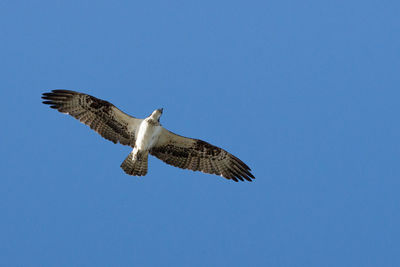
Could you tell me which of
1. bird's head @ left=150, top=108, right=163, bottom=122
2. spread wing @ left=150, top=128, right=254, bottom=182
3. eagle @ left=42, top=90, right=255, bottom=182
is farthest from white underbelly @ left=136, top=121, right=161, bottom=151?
spread wing @ left=150, top=128, right=254, bottom=182

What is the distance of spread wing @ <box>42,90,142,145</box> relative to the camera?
47.7 ft

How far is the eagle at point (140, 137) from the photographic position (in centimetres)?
1441

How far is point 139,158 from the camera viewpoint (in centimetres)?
1450

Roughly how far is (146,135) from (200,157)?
1.60 m

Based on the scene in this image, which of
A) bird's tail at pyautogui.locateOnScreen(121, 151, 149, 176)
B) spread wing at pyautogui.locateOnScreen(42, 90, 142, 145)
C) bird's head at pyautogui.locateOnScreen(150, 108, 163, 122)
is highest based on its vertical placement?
bird's head at pyautogui.locateOnScreen(150, 108, 163, 122)

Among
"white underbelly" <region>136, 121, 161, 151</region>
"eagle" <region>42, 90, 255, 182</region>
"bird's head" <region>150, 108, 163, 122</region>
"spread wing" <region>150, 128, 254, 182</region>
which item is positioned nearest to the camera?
"bird's head" <region>150, 108, 163, 122</region>

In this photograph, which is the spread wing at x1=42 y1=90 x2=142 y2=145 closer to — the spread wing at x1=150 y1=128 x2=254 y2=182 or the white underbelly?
the white underbelly

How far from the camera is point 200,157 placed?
49.3 ft

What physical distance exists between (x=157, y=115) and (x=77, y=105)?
2066mm

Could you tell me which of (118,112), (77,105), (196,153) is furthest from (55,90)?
(196,153)

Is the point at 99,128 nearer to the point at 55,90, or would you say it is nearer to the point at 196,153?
the point at 55,90

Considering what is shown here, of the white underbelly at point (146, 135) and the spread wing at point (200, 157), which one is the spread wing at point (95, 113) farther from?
the spread wing at point (200, 157)

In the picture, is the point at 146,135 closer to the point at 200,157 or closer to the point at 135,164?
the point at 135,164

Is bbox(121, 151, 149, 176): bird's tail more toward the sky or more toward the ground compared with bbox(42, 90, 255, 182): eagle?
more toward the ground
